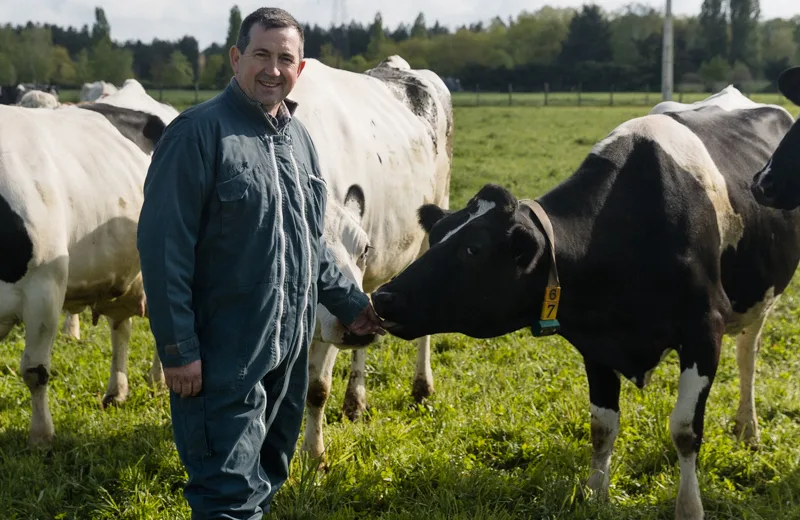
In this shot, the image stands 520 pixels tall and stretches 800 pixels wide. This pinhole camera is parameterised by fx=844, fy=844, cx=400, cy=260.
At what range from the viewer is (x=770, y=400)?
5504mm

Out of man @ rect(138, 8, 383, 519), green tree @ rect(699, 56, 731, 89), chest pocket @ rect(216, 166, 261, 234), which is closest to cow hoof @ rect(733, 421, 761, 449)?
man @ rect(138, 8, 383, 519)

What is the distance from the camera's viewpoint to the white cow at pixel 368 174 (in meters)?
4.48

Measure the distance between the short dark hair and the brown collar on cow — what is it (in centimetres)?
142

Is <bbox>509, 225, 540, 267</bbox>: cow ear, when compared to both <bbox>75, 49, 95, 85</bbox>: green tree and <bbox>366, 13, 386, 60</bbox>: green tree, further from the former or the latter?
<bbox>366, 13, 386, 60</bbox>: green tree

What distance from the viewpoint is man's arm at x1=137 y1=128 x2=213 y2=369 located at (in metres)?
2.62

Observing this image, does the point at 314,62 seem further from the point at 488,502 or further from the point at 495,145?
the point at 495,145

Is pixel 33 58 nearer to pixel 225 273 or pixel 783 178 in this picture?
pixel 783 178

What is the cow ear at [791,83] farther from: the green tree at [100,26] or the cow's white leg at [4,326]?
the green tree at [100,26]

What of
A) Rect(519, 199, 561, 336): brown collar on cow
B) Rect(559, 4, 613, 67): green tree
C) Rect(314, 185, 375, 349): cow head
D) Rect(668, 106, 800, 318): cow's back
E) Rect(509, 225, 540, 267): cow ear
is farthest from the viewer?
Rect(559, 4, 613, 67): green tree

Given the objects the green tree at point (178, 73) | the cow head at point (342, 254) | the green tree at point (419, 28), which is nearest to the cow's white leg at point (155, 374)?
the cow head at point (342, 254)

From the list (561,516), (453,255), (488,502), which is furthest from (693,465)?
(453,255)

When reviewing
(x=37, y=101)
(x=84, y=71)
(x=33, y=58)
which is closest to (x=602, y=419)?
(x=37, y=101)

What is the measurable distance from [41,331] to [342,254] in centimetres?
192

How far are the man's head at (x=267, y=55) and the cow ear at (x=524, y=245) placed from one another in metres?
1.16
